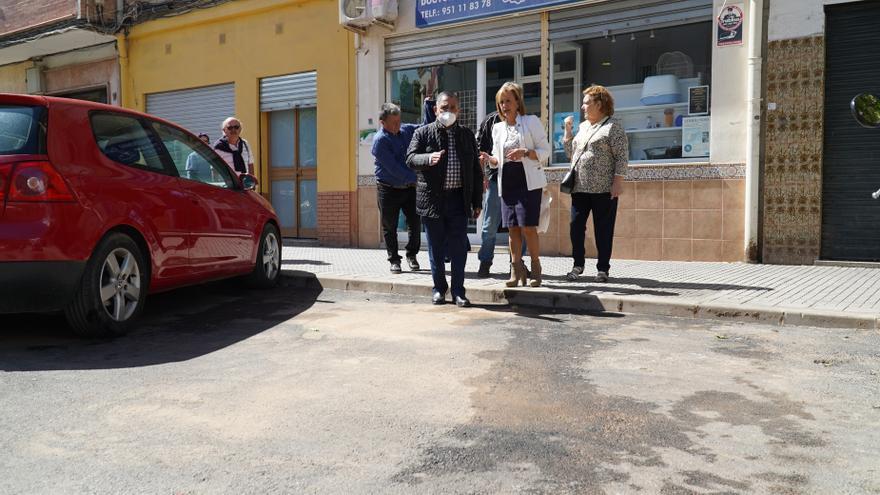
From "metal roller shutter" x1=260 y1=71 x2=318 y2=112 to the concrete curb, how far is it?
19.7 ft

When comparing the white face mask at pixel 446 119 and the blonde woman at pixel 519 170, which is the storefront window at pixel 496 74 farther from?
the white face mask at pixel 446 119

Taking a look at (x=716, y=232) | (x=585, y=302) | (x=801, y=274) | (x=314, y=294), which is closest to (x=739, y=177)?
(x=716, y=232)

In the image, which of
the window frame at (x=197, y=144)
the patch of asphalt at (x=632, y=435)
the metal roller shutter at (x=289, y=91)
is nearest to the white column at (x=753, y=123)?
the patch of asphalt at (x=632, y=435)

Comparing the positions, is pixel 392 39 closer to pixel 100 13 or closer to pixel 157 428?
pixel 100 13

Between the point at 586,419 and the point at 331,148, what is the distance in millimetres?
9938

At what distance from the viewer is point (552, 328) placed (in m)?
5.73

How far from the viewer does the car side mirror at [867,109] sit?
4.29 meters

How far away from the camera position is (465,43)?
11398 millimetres

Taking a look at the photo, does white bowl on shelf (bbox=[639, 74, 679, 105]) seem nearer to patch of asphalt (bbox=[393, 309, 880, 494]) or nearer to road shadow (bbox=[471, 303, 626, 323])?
road shadow (bbox=[471, 303, 626, 323])

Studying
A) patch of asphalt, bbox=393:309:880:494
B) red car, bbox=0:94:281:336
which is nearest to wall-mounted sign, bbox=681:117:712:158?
patch of asphalt, bbox=393:309:880:494

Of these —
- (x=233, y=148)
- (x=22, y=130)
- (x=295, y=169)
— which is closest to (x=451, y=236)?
(x=22, y=130)

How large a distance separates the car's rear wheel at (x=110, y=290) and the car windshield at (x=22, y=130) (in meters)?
0.75

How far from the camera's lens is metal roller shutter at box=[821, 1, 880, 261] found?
8.65 meters

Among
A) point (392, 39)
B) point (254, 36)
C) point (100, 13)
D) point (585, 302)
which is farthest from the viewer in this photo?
point (100, 13)
